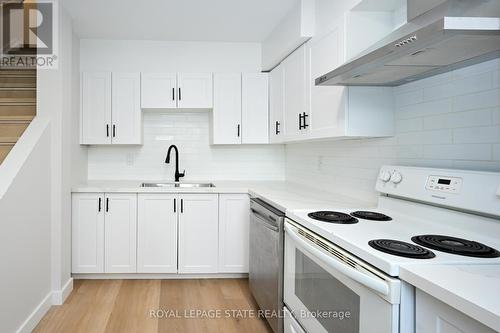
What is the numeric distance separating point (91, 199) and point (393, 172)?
8.63 ft

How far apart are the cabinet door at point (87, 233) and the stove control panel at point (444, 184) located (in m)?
2.74

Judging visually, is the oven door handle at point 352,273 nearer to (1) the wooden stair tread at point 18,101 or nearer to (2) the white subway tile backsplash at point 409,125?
(2) the white subway tile backsplash at point 409,125

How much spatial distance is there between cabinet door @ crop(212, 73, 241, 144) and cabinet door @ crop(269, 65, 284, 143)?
35 centimetres

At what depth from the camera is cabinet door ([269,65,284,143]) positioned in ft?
10.5

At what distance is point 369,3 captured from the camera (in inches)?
72.7

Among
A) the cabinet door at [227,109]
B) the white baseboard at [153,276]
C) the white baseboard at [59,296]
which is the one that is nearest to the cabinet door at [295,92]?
the cabinet door at [227,109]

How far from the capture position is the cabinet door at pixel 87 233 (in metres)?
3.07

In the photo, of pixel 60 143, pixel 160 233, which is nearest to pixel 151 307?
pixel 160 233

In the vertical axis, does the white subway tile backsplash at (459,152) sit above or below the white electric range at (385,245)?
above

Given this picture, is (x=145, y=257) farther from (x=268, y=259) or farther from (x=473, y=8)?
(x=473, y=8)

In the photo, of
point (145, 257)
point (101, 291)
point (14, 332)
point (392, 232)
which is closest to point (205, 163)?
point (145, 257)

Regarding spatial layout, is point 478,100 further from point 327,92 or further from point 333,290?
point 333,290

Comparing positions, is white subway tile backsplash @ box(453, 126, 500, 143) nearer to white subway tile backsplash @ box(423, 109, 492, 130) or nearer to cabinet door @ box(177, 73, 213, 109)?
white subway tile backsplash @ box(423, 109, 492, 130)

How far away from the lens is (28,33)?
3285 millimetres
